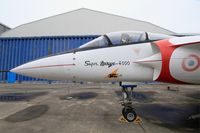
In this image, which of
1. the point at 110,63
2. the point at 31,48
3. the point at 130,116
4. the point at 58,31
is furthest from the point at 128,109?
the point at 58,31

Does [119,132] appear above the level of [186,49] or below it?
below

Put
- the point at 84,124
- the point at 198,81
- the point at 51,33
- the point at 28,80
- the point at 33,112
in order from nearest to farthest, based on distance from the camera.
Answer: the point at 198,81
the point at 84,124
the point at 33,112
the point at 28,80
the point at 51,33

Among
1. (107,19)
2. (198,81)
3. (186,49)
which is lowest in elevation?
(198,81)

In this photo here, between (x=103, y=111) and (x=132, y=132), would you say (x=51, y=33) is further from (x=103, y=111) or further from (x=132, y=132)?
(x=132, y=132)

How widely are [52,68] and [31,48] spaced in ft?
55.7

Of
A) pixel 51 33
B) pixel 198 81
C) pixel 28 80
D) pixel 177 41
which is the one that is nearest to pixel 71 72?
pixel 177 41

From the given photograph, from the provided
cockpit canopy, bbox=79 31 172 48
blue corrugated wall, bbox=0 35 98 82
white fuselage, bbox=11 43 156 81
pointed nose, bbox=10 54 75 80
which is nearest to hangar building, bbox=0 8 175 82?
blue corrugated wall, bbox=0 35 98 82

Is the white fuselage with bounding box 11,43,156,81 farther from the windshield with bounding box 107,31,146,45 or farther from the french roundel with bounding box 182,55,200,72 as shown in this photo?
the french roundel with bounding box 182,55,200,72

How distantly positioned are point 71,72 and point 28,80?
1665cm

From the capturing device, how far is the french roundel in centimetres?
472

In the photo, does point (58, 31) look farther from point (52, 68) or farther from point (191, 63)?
point (191, 63)

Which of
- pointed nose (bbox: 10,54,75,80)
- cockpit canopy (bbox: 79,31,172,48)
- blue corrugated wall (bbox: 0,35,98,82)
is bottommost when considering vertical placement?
pointed nose (bbox: 10,54,75,80)

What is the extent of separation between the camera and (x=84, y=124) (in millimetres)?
5289

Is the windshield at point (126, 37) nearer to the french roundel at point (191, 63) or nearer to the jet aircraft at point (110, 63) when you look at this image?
the jet aircraft at point (110, 63)
